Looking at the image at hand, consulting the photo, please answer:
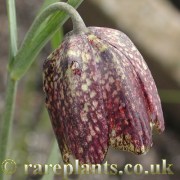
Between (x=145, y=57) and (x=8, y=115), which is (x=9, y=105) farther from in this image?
(x=145, y=57)

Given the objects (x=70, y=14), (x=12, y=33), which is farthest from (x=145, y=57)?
(x=70, y=14)

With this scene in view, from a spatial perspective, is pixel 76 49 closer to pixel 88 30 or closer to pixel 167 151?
pixel 88 30

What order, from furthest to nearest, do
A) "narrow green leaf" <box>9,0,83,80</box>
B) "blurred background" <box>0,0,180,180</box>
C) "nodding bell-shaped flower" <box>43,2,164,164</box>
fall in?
"blurred background" <box>0,0,180,180</box>, "narrow green leaf" <box>9,0,83,80</box>, "nodding bell-shaped flower" <box>43,2,164,164</box>

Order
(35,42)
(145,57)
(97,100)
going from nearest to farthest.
Answer: (97,100) → (35,42) → (145,57)

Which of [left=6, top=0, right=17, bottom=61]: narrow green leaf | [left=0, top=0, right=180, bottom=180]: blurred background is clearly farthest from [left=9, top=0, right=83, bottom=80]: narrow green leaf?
[left=0, top=0, right=180, bottom=180]: blurred background

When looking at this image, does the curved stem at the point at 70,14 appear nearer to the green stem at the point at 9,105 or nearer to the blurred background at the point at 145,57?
Result: the green stem at the point at 9,105

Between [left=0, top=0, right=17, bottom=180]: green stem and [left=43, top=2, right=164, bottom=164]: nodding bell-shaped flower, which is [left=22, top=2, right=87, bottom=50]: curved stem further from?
[left=0, top=0, right=17, bottom=180]: green stem
